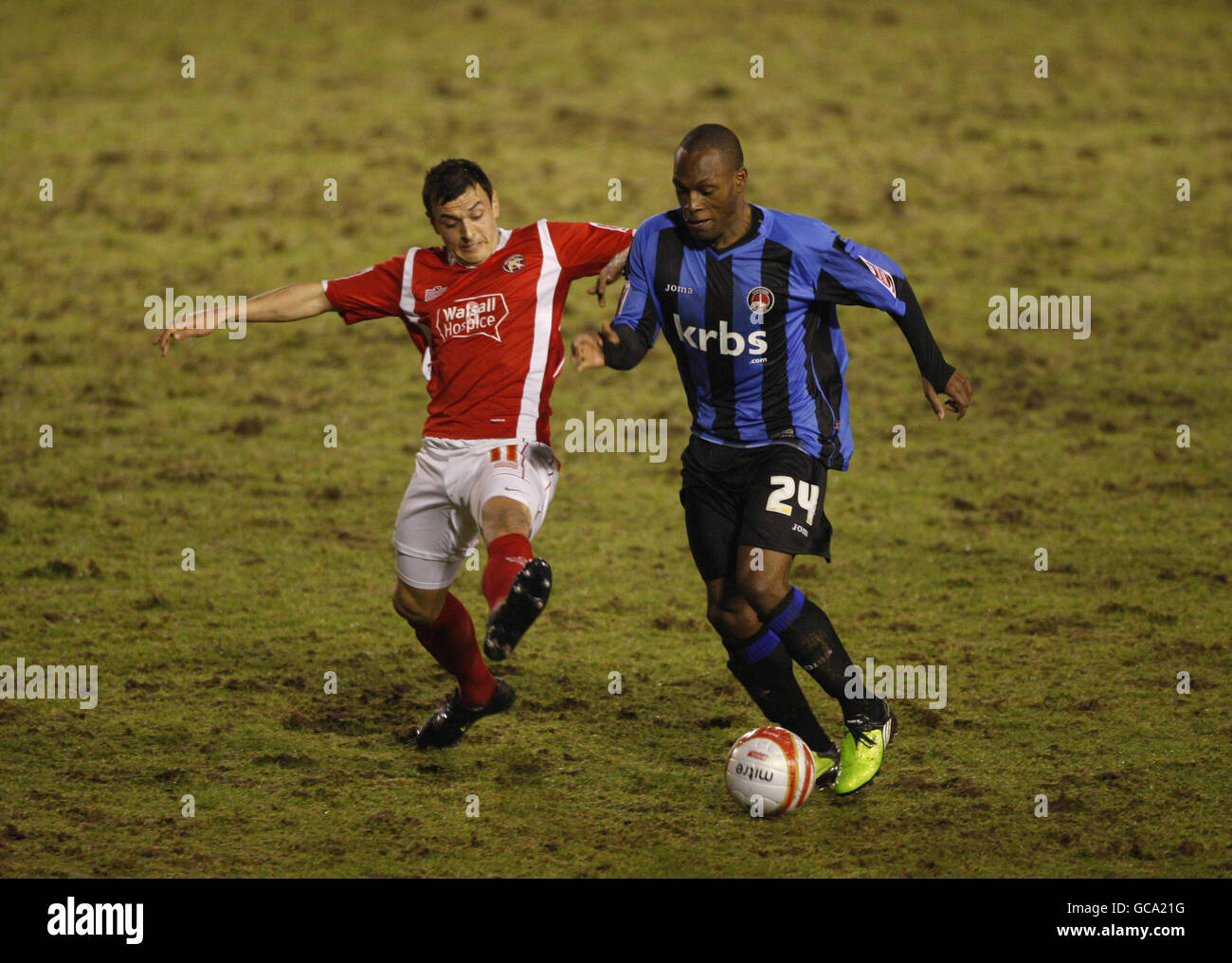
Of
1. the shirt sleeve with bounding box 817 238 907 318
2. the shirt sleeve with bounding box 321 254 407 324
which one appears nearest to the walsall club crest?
the shirt sleeve with bounding box 817 238 907 318

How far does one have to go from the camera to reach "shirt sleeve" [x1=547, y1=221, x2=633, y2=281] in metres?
6.16

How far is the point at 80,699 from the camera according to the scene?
681 centimetres

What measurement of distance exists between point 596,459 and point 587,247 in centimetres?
474

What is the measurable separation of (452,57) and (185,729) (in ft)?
48.2

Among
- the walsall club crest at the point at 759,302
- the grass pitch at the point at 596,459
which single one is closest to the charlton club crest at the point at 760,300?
the walsall club crest at the point at 759,302

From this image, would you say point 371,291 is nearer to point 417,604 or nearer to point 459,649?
point 417,604

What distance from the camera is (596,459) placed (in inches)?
428

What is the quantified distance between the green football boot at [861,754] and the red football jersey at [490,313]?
166cm

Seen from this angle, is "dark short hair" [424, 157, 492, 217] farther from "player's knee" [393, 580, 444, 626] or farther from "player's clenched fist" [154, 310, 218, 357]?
"player's knee" [393, 580, 444, 626]

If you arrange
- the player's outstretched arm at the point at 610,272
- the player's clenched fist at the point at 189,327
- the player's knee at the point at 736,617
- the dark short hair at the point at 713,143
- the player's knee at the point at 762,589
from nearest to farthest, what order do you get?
the dark short hair at the point at 713,143 → the player's knee at the point at 762,589 → the player's knee at the point at 736,617 → the player's outstretched arm at the point at 610,272 → the player's clenched fist at the point at 189,327

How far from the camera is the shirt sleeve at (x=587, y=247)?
20.2 feet

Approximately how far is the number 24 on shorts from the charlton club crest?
0.61 meters

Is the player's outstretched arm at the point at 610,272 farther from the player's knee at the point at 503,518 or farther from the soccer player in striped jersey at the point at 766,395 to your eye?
the player's knee at the point at 503,518

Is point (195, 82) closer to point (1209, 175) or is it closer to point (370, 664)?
point (1209, 175)
